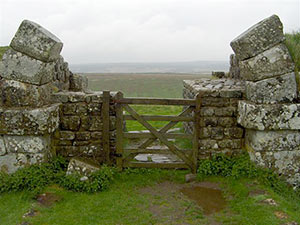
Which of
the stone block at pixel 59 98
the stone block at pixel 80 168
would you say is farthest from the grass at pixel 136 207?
the stone block at pixel 59 98

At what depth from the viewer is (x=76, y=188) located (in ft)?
20.1

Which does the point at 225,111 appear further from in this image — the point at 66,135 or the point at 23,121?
the point at 23,121

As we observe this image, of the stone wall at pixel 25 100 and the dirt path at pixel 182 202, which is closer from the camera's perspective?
the dirt path at pixel 182 202

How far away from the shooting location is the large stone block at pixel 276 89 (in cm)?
629

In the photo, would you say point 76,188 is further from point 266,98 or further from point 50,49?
point 266,98

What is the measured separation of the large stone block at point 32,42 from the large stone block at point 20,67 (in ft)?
0.36

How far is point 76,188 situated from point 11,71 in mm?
2581

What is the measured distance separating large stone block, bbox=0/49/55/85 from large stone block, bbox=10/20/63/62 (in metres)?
0.11

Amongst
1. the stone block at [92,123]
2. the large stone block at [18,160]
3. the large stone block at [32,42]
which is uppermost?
the large stone block at [32,42]

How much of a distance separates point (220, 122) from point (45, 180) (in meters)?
3.77

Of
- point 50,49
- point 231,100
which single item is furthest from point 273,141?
point 50,49

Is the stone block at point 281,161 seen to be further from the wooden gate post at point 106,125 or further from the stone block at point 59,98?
the stone block at point 59,98

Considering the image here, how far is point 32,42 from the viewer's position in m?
6.22

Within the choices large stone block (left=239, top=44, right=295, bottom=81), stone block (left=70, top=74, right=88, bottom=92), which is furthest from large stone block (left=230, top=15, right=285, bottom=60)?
stone block (left=70, top=74, right=88, bottom=92)
